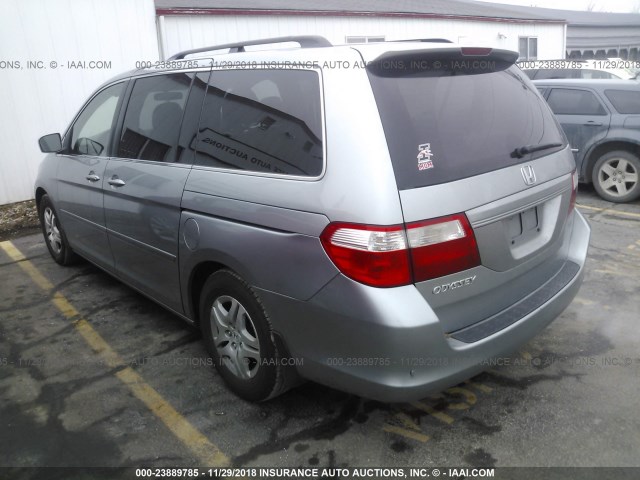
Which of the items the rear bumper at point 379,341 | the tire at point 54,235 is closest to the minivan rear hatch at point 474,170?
the rear bumper at point 379,341

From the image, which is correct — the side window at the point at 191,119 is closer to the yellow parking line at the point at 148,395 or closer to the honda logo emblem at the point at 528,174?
the yellow parking line at the point at 148,395

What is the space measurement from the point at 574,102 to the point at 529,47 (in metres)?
14.4

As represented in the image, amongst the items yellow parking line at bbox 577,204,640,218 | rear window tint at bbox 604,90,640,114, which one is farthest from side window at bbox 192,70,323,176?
rear window tint at bbox 604,90,640,114

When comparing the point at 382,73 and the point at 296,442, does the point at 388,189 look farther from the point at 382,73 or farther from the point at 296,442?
the point at 296,442

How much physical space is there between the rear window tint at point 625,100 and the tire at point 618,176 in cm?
55

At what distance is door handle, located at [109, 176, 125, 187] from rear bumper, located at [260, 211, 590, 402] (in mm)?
1583

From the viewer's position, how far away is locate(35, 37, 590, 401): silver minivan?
214cm

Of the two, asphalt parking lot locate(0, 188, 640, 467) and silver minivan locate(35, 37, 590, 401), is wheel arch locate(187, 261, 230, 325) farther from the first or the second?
asphalt parking lot locate(0, 188, 640, 467)

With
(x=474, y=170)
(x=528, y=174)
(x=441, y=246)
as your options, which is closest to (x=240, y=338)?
(x=441, y=246)

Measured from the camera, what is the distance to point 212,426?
9.01 ft

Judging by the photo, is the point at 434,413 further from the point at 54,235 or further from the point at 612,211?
the point at 612,211

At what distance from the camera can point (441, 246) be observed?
2172 millimetres

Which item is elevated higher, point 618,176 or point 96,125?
point 96,125

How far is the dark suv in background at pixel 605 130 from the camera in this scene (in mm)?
6902
